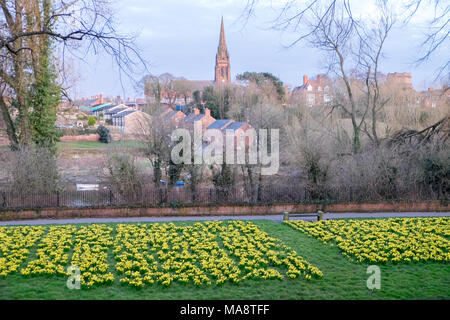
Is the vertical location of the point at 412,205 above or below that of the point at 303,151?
below

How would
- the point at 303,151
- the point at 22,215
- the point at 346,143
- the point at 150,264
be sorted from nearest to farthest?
the point at 150,264, the point at 22,215, the point at 303,151, the point at 346,143

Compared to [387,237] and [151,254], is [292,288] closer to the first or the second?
[151,254]

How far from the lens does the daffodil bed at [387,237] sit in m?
11.7

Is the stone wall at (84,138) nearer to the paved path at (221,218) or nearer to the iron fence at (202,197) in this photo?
the iron fence at (202,197)

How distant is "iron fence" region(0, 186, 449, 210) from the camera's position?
58.1 feet

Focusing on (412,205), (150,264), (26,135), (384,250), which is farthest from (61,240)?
(412,205)

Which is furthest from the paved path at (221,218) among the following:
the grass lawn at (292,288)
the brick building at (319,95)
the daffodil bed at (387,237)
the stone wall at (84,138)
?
the stone wall at (84,138)

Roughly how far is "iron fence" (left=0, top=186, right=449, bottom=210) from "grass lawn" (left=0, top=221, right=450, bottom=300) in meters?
7.80

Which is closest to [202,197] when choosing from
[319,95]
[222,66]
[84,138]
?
[319,95]

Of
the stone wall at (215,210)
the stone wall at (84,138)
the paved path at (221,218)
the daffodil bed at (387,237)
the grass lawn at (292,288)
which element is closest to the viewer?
the grass lawn at (292,288)

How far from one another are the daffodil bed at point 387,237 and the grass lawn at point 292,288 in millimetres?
739

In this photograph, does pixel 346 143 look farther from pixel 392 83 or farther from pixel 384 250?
pixel 384 250
